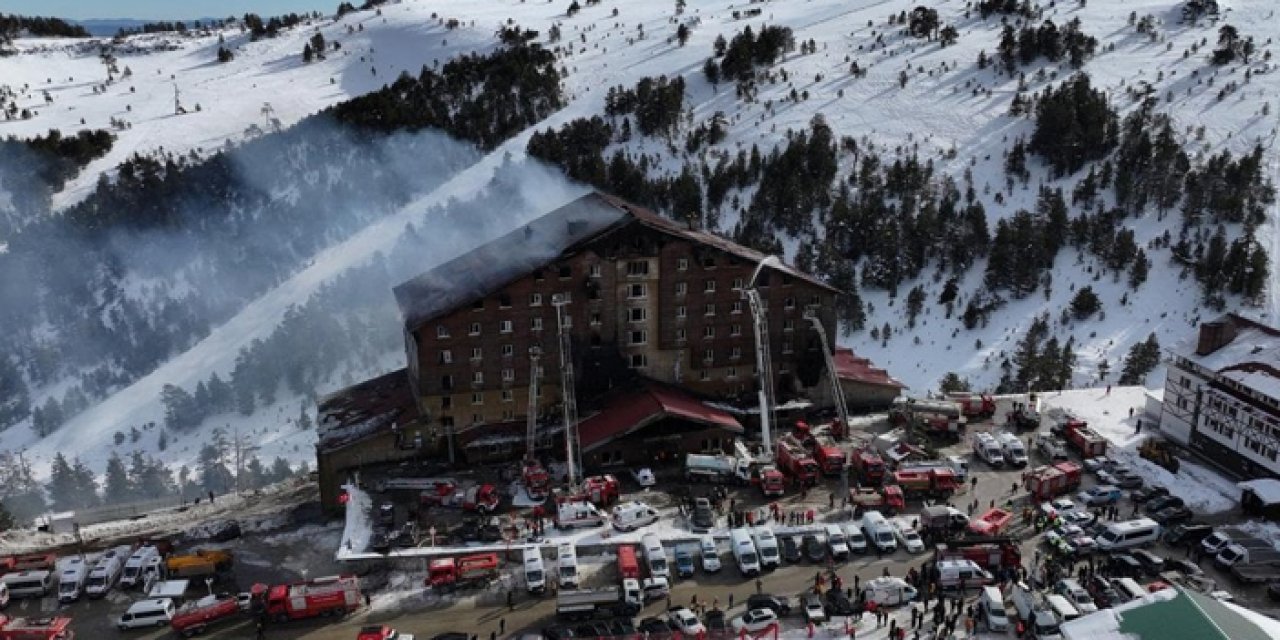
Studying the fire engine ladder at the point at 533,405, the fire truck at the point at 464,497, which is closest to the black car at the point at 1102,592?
the fire truck at the point at 464,497

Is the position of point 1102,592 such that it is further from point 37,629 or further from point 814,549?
point 37,629

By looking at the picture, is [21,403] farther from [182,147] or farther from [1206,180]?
[1206,180]

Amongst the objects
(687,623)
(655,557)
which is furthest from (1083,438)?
(687,623)

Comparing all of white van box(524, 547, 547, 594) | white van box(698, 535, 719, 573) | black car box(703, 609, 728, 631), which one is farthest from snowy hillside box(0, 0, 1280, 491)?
black car box(703, 609, 728, 631)

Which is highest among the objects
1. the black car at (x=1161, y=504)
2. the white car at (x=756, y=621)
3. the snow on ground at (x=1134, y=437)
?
the white car at (x=756, y=621)

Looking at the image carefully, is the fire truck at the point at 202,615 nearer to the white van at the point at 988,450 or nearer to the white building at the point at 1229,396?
the white van at the point at 988,450

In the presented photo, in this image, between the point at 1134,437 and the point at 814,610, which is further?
the point at 1134,437
